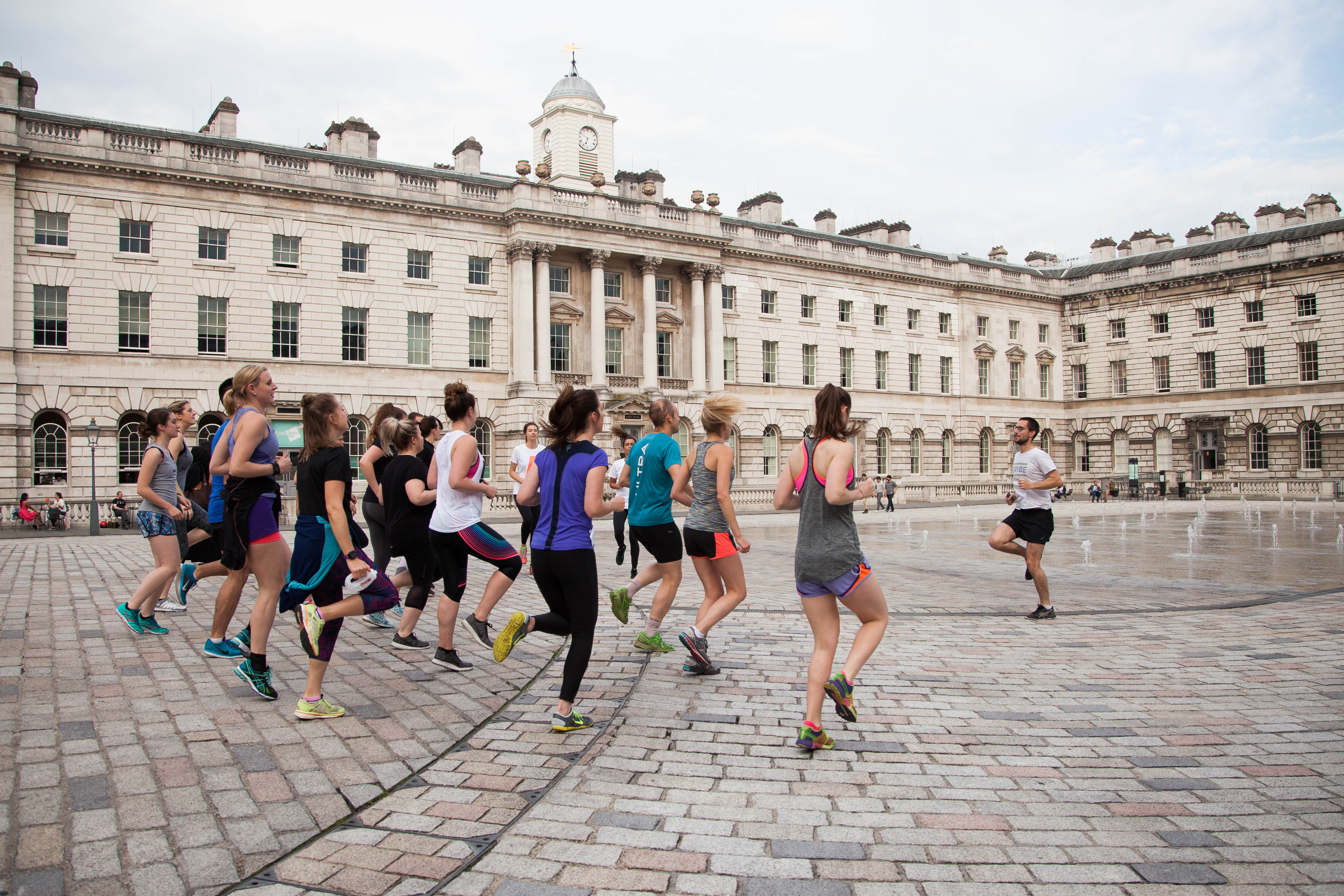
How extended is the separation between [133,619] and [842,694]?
22.1 ft

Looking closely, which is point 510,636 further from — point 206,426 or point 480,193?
point 480,193

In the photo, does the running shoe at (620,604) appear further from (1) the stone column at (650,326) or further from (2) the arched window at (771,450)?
(2) the arched window at (771,450)

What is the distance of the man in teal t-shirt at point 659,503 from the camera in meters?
7.29

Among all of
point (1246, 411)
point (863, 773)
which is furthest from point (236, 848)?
point (1246, 411)

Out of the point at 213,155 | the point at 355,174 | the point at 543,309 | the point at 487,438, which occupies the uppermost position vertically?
the point at 355,174

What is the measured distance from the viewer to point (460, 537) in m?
6.93

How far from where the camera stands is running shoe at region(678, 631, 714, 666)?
672 cm

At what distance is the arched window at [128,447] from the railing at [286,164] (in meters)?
10.7

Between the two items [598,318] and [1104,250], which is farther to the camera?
[1104,250]

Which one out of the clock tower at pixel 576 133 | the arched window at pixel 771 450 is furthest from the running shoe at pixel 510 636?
the clock tower at pixel 576 133

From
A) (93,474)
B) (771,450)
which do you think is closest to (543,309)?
(771,450)

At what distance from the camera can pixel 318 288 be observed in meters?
34.5

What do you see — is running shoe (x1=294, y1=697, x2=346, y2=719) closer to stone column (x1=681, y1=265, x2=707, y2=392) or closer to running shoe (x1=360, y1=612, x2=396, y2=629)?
running shoe (x1=360, y1=612, x2=396, y2=629)

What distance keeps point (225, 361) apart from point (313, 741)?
104 feet
